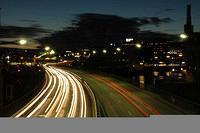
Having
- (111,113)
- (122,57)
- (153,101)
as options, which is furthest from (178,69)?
(111,113)

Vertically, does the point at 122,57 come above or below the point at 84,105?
above

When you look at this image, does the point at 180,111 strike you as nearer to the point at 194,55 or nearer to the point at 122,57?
the point at 194,55

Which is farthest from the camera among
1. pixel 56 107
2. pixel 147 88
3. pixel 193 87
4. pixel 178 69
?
pixel 178 69

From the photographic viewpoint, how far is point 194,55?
65.0 meters

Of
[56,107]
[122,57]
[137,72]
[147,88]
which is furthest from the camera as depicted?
[122,57]

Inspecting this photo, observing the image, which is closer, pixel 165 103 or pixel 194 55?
pixel 165 103

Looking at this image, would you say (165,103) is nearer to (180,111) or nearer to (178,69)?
(180,111)

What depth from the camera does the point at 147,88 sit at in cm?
3947

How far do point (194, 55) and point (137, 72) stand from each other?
45819mm

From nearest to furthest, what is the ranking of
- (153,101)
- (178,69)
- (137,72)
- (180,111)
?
(180,111) → (153,101) → (137,72) → (178,69)

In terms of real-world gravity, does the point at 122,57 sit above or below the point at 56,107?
above

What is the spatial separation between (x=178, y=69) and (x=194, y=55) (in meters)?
58.7

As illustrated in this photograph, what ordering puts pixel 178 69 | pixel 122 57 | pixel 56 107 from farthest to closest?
1. pixel 122 57
2. pixel 178 69
3. pixel 56 107

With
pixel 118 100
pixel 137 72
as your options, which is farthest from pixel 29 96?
pixel 137 72
